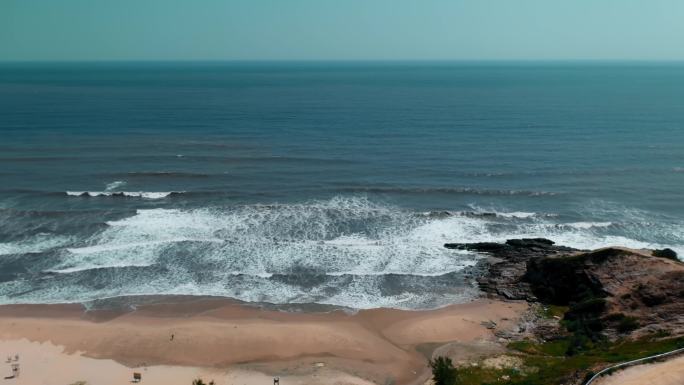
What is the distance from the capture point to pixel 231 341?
3419cm

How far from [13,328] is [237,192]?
92.6 ft

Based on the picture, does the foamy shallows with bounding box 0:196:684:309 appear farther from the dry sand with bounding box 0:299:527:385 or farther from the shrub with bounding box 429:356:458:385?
the shrub with bounding box 429:356:458:385

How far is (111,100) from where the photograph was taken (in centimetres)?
13138

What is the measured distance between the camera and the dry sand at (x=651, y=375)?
891 inches

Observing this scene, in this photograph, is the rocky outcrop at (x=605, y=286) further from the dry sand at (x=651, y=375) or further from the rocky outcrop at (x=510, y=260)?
the dry sand at (x=651, y=375)

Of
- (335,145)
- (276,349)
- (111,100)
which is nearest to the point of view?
(276,349)

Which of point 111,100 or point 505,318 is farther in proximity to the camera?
point 111,100

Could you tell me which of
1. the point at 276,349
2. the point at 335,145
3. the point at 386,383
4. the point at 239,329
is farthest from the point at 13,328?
the point at 335,145

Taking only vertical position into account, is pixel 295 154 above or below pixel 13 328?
above

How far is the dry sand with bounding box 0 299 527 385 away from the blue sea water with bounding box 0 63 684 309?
2502 millimetres

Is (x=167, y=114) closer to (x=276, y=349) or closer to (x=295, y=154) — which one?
(x=295, y=154)

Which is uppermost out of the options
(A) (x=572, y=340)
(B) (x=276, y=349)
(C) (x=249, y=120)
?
(C) (x=249, y=120)

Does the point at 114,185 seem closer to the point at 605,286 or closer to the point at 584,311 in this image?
the point at 584,311

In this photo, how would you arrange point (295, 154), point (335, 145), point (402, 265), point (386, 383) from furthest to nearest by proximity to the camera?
A: 1. point (335, 145)
2. point (295, 154)
3. point (402, 265)
4. point (386, 383)
